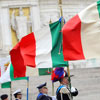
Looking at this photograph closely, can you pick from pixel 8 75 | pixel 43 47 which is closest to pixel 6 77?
pixel 8 75

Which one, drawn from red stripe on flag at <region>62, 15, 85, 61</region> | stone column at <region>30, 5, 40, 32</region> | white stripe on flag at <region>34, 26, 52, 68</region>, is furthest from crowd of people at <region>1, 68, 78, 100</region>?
stone column at <region>30, 5, 40, 32</region>

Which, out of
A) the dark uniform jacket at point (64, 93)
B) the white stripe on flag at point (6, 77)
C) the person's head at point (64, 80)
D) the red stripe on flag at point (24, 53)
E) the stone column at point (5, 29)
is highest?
the stone column at point (5, 29)

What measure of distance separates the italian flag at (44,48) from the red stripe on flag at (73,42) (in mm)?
336

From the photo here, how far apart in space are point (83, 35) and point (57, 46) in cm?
56

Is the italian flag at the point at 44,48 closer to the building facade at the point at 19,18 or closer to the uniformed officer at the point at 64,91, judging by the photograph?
the uniformed officer at the point at 64,91

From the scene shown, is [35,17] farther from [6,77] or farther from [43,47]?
[43,47]

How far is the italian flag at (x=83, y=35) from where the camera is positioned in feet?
15.8

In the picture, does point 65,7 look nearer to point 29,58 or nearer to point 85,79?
point 85,79

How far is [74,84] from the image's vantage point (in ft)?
34.1

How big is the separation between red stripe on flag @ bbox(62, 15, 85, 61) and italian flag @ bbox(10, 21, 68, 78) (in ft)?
1.10

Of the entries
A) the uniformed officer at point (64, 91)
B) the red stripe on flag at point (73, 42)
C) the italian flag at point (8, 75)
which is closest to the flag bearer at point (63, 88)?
the uniformed officer at point (64, 91)

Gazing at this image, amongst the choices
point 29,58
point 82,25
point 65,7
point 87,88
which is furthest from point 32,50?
point 65,7

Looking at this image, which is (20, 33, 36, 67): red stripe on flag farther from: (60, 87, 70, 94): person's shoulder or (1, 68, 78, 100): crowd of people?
(60, 87, 70, 94): person's shoulder

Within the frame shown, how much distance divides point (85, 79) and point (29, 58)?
19.4ft
